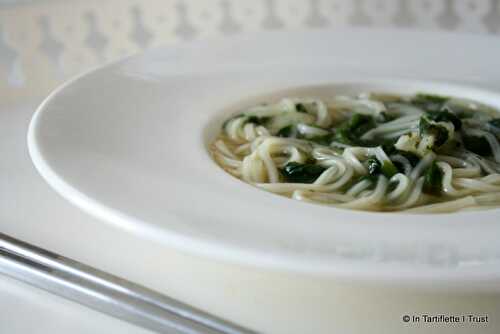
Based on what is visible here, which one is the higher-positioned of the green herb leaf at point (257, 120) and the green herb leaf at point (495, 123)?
the green herb leaf at point (495, 123)

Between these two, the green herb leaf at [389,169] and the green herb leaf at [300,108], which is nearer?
the green herb leaf at [389,169]

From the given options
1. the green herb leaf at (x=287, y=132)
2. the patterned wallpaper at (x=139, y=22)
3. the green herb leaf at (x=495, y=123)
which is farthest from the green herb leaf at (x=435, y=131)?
the patterned wallpaper at (x=139, y=22)

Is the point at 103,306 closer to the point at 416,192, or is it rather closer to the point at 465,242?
the point at 465,242

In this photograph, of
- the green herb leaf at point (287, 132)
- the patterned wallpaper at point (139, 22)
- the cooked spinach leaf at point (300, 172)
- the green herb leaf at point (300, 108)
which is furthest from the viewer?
the patterned wallpaper at point (139, 22)

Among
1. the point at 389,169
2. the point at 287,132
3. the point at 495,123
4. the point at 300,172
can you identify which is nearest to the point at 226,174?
the point at 300,172

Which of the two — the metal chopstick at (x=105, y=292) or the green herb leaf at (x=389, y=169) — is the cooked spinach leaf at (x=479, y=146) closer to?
the green herb leaf at (x=389, y=169)

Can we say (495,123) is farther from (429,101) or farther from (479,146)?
(429,101)
